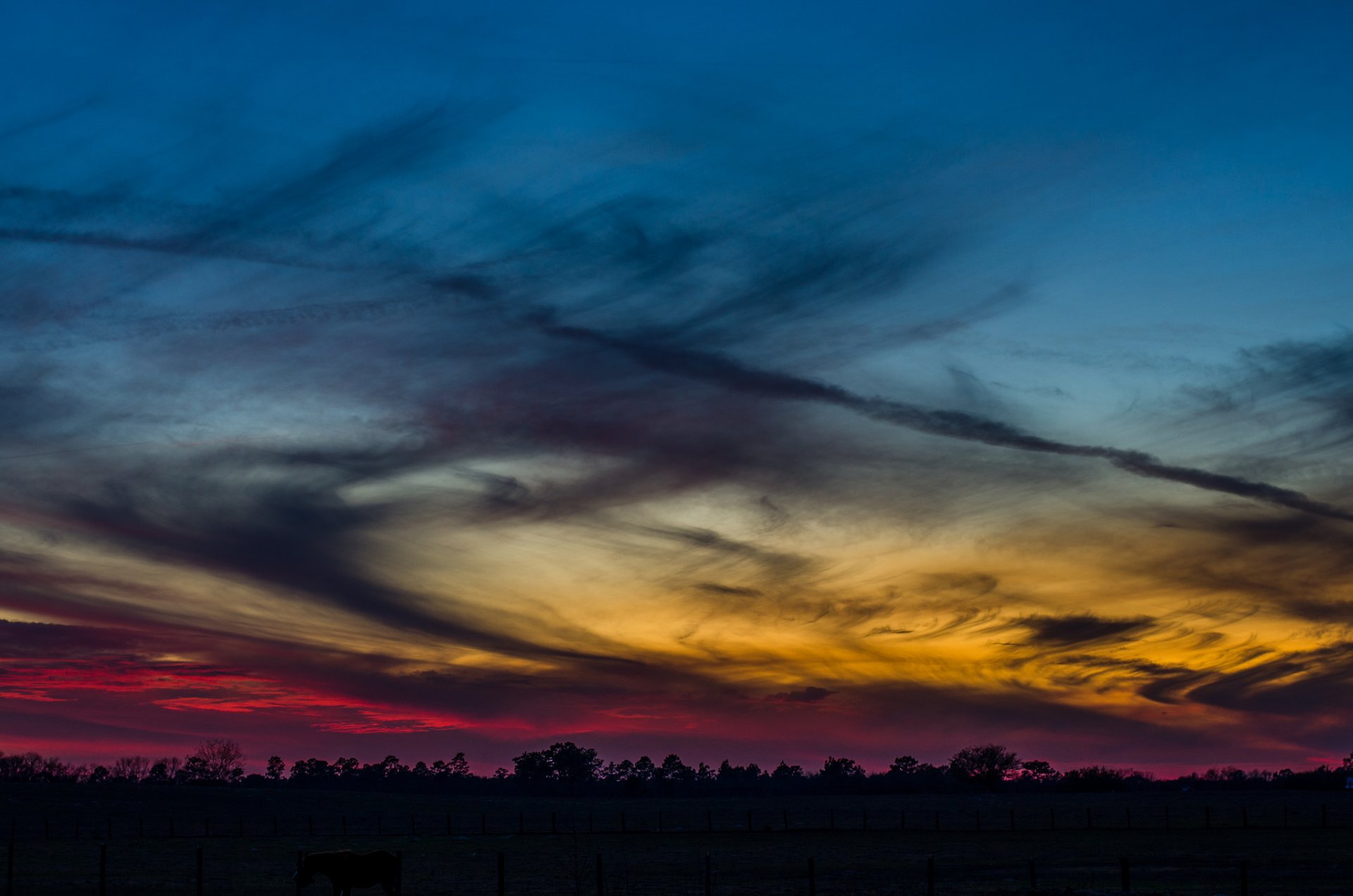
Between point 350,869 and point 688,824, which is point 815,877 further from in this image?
point 688,824

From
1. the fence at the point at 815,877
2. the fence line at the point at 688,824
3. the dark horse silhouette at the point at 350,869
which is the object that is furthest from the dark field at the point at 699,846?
the dark horse silhouette at the point at 350,869

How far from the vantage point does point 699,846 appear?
75.4 metres

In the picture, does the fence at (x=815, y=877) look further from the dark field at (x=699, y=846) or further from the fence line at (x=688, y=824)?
the fence line at (x=688, y=824)

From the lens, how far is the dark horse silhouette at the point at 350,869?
32750mm

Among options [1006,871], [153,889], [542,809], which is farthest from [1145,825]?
[542,809]

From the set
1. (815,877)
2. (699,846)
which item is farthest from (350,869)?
(699,846)

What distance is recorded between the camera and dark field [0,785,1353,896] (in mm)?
43938

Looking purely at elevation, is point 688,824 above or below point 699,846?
below

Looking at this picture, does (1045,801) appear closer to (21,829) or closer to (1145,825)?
(1145,825)

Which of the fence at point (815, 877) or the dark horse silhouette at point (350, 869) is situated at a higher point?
the dark horse silhouette at point (350, 869)

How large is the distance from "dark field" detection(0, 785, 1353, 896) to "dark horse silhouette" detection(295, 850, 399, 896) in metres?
5.41

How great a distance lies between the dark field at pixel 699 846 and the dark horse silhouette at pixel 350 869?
5.41 meters

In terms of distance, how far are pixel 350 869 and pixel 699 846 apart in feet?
151

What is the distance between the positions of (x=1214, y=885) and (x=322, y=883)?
33.6 metres
